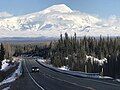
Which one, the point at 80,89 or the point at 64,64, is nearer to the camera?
the point at 80,89

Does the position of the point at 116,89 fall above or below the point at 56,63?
above

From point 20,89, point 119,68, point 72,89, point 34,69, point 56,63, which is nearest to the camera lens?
point 72,89

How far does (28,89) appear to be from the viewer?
124 ft

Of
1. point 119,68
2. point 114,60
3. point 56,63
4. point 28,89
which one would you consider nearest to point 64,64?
point 56,63

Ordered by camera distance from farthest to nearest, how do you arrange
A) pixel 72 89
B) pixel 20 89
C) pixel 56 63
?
pixel 56 63 → pixel 20 89 → pixel 72 89

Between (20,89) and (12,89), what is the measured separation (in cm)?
72

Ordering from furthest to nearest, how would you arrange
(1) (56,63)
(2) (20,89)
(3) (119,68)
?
1. (1) (56,63)
2. (3) (119,68)
3. (2) (20,89)

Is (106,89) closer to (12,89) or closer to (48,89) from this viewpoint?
(48,89)

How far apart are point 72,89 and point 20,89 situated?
543 centimetres

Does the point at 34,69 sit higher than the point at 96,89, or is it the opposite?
the point at 96,89

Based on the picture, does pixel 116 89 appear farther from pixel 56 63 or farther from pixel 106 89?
pixel 56 63

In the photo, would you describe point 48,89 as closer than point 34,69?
Yes

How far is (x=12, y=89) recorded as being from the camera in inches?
1490

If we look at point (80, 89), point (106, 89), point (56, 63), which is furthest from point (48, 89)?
point (56, 63)
